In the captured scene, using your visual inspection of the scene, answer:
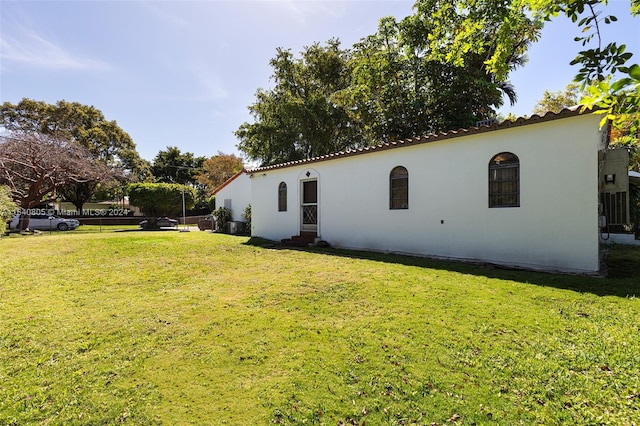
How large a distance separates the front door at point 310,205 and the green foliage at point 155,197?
1797cm

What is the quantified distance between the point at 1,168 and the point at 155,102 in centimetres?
1107

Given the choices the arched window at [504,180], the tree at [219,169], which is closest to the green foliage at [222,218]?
the arched window at [504,180]

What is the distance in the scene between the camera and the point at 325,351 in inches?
135

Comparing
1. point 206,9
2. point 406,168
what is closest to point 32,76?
point 206,9

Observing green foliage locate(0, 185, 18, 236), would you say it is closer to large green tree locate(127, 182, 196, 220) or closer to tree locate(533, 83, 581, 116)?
large green tree locate(127, 182, 196, 220)

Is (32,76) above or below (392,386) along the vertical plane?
above

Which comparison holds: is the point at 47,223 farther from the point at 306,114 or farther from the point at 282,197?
the point at 306,114

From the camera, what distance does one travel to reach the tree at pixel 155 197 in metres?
26.2

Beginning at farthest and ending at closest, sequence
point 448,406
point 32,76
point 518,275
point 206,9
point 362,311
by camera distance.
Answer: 1. point 32,76
2. point 206,9
3. point 518,275
4. point 362,311
5. point 448,406

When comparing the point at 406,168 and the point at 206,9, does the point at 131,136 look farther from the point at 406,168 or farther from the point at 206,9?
the point at 406,168

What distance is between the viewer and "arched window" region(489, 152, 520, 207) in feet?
25.0

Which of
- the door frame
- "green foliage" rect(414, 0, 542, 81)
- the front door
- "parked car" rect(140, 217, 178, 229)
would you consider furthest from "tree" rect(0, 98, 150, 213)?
"green foliage" rect(414, 0, 542, 81)

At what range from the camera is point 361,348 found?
3.49m

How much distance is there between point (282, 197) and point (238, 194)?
7.49 metres
